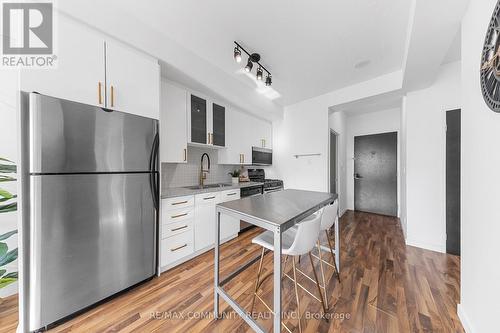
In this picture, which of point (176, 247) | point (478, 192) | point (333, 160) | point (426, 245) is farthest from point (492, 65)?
point (333, 160)

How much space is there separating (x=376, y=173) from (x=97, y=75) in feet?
17.9

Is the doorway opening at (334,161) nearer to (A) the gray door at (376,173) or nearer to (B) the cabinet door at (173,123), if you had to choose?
(A) the gray door at (376,173)

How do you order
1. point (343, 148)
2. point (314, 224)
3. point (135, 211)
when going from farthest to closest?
point (343, 148)
point (135, 211)
point (314, 224)

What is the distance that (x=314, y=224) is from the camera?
1.22m

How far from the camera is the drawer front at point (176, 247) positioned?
6.55 ft

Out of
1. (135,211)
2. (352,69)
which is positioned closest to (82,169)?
(135,211)

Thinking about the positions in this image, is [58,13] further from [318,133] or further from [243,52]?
[318,133]

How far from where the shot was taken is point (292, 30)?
1890 mm

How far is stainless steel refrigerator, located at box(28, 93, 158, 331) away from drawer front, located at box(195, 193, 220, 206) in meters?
0.63

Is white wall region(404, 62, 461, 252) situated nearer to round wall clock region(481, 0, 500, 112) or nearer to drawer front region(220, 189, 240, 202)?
round wall clock region(481, 0, 500, 112)

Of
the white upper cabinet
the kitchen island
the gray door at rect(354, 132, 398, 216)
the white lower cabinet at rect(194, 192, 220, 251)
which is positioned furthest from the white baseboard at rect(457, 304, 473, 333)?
the gray door at rect(354, 132, 398, 216)

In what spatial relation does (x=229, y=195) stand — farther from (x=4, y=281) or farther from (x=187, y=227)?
(x=4, y=281)

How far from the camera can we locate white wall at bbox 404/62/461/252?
2492 millimetres

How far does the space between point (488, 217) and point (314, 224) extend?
3.22 ft
